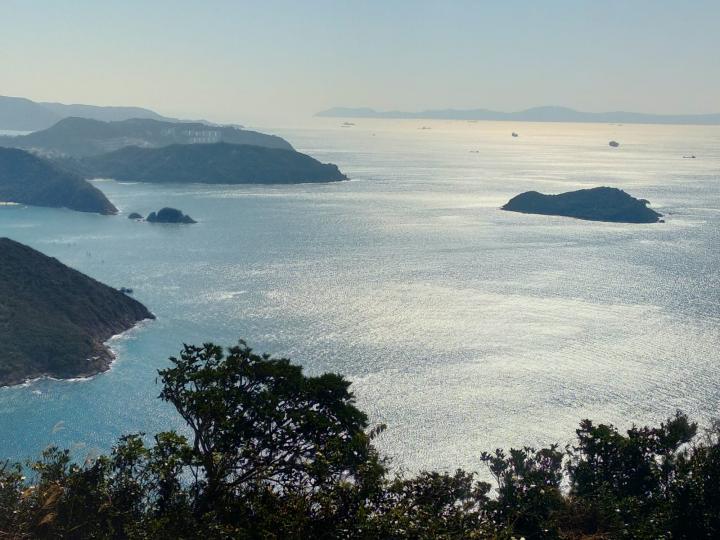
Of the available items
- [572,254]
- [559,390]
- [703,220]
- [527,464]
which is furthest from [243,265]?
[703,220]

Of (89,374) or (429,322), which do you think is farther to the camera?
(429,322)

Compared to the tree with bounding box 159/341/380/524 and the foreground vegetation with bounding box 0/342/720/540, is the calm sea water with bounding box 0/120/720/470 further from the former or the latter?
Answer: the tree with bounding box 159/341/380/524

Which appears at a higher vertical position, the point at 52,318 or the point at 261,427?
the point at 261,427

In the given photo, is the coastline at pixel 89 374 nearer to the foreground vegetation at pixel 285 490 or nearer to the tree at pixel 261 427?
the foreground vegetation at pixel 285 490

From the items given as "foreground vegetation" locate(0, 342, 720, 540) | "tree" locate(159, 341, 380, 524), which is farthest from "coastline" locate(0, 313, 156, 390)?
"tree" locate(159, 341, 380, 524)

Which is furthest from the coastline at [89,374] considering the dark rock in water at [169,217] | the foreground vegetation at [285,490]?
the dark rock in water at [169,217]

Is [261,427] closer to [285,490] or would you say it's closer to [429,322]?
[285,490]

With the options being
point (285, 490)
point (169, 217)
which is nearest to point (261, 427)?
point (285, 490)
